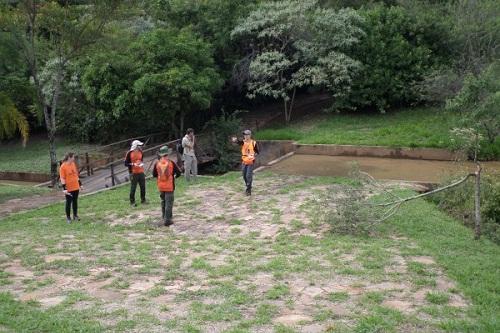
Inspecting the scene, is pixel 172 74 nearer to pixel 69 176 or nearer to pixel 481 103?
pixel 69 176

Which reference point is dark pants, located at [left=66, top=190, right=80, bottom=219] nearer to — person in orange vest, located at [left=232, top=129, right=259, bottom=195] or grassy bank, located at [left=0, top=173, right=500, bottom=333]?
grassy bank, located at [left=0, top=173, right=500, bottom=333]

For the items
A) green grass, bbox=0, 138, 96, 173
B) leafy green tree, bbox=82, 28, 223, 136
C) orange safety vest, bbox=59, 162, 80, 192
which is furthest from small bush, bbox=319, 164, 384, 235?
green grass, bbox=0, 138, 96, 173

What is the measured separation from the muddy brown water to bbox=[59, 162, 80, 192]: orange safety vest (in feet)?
22.3

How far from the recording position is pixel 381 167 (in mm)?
17719

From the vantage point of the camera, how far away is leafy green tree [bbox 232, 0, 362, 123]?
22938mm

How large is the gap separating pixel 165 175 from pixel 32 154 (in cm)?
1665

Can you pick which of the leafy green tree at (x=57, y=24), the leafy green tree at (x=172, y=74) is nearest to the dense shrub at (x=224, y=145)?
the leafy green tree at (x=172, y=74)

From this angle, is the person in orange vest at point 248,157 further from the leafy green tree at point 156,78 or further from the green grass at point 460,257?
the leafy green tree at point 156,78

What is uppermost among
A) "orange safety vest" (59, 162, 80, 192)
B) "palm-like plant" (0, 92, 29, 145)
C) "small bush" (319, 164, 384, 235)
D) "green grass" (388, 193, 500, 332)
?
"palm-like plant" (0, 92, 29, 145)

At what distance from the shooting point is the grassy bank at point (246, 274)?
20.0ft

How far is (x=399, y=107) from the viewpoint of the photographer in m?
24.8

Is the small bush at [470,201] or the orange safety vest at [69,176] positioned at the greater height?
the orange safety vest at [69,176]

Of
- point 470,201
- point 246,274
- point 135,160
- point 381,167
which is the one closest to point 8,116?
point 135,160

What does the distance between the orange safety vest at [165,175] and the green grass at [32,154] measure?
470 inches
